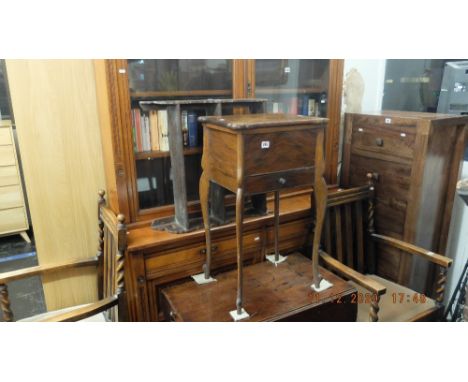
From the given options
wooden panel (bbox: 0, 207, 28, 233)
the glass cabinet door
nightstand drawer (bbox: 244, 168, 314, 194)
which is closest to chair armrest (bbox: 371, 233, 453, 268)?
nightstand drawer (bbox: 244, 168, 314, 194)

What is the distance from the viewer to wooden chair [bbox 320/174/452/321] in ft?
6.03

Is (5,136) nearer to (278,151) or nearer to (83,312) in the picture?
(83,312)

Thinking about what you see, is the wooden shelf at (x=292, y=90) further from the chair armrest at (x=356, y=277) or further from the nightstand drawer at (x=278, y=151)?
the chair armrest at (x=356, y=277)

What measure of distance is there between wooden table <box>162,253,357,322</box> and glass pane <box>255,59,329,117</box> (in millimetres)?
945

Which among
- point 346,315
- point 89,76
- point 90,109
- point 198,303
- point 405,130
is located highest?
point 89,76

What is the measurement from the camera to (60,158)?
5.54 feet

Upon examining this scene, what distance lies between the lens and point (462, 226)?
231 cm

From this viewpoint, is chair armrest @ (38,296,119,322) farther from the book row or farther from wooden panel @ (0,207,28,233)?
wooden panel @ (0,207,28,233)

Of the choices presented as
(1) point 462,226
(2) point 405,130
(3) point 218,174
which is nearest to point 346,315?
(3) point 218,174

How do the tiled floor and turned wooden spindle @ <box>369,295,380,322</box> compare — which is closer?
turned wooden spindle @ <box>369,295,380,322</box>

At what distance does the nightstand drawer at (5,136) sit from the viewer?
3111 mm

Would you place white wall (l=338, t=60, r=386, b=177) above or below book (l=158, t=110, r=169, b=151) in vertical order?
above
